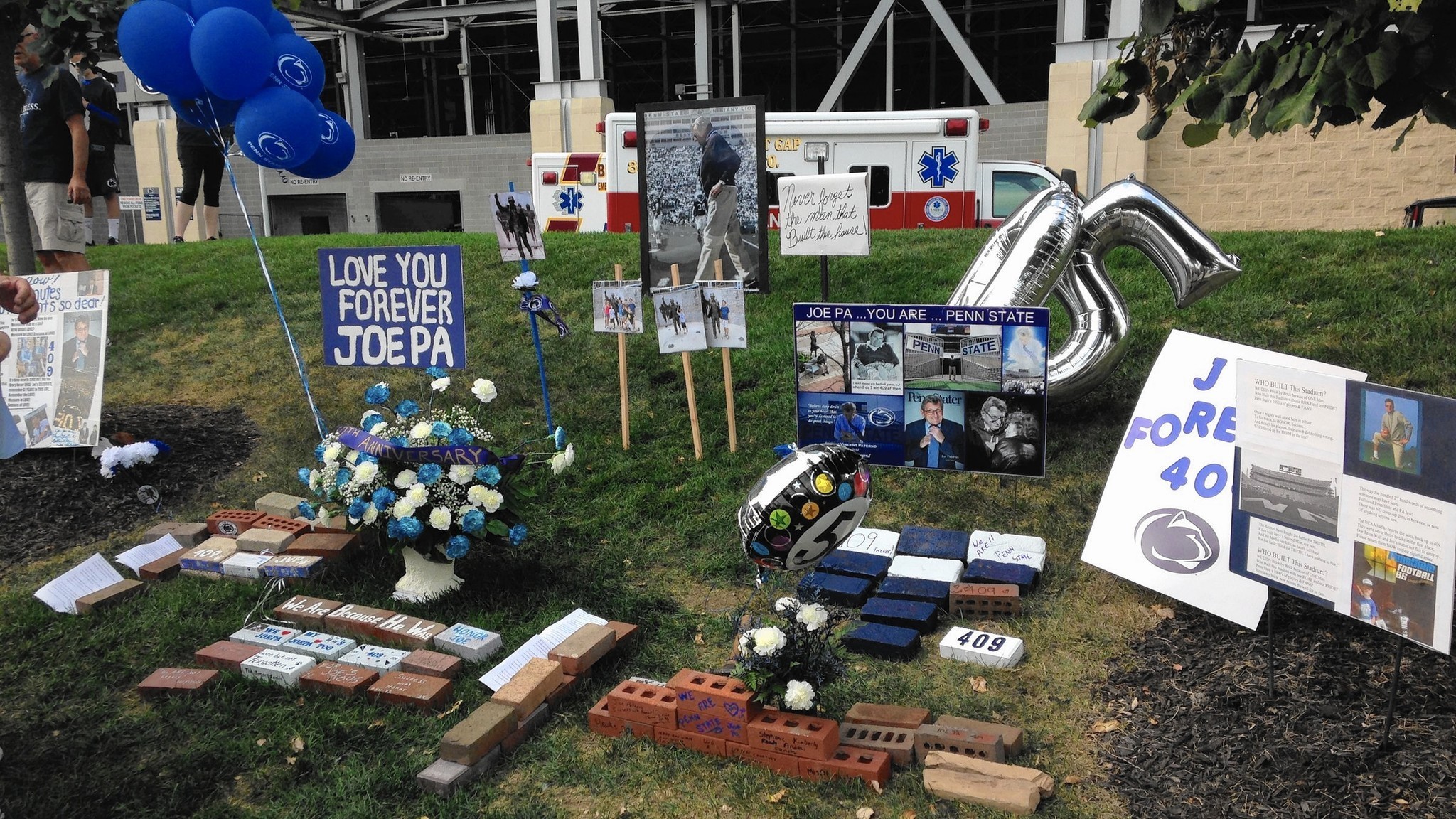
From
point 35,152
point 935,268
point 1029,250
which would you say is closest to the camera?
point 1029,250

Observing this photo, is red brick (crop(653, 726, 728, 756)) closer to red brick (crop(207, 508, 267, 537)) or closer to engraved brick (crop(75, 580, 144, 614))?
engraved brick (crop(75, 580, 144, 614))

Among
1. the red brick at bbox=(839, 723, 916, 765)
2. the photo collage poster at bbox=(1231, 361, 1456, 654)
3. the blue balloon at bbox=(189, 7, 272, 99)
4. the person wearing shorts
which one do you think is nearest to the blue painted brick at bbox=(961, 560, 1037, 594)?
the photo collage poster at bbox=(1231, 361, 1456, 654)

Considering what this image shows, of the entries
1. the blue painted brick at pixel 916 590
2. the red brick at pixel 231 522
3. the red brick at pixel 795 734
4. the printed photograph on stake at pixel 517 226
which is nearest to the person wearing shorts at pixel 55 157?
the red brick at pixel 231 522

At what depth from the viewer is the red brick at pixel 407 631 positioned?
4.83 meters

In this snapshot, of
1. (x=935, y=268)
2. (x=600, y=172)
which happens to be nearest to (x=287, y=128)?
(x=935, y=268)

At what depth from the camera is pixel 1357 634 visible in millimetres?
4262

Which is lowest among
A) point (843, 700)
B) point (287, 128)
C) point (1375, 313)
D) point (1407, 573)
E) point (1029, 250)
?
point (843, 700)

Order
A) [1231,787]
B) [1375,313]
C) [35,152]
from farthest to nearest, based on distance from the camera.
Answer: [35,152] → [1375,313] → [1231,787]

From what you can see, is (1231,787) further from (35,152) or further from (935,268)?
(35,152)

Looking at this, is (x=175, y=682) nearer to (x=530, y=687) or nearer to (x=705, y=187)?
(x=530, y=687)

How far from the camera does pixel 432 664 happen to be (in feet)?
15.0

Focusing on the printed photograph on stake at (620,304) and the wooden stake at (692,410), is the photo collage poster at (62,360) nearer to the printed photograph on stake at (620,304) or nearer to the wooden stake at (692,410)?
the printed photograph on stake at (620,304)

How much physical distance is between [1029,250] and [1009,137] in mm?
15403

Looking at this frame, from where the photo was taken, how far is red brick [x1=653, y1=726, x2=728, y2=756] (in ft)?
12.8
